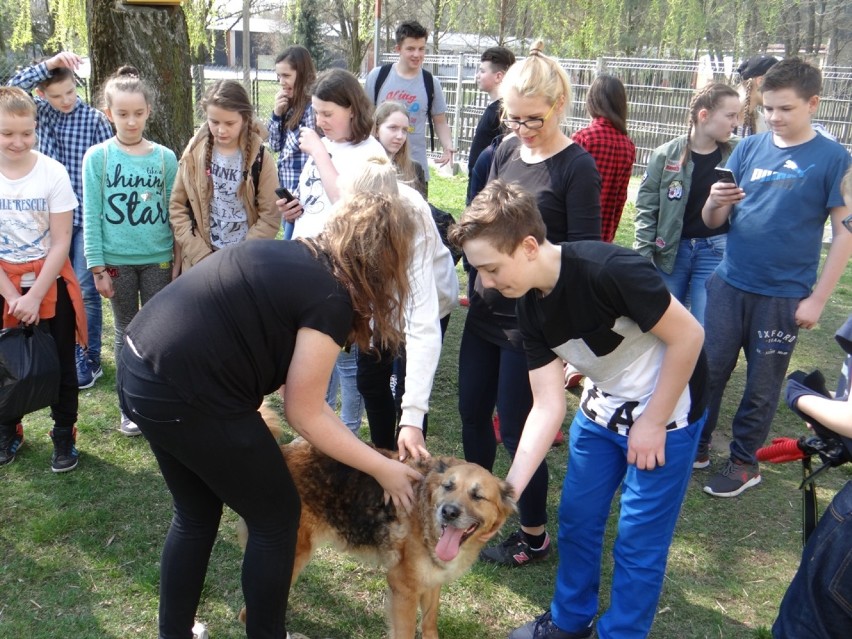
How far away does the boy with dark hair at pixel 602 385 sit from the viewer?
95.5 inches

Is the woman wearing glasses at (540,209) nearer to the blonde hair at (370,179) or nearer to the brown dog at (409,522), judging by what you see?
the brown dog at (409,522)

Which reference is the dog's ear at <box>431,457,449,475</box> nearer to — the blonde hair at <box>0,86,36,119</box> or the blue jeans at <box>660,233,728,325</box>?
the blue jeans at <box>660,233,728,325</box>

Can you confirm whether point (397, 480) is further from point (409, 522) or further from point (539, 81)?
point (539, 81)

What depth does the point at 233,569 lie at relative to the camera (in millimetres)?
3426

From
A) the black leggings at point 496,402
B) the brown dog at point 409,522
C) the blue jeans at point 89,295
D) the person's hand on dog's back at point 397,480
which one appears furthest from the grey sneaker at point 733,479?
the blue jeans at point 89,295

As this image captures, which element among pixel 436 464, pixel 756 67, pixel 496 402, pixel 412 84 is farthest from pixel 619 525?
pixel 412 84

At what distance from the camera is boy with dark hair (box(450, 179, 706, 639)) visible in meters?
2.43

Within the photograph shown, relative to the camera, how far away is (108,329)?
6254 millimetres

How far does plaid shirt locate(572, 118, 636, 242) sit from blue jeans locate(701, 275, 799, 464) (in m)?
0.98

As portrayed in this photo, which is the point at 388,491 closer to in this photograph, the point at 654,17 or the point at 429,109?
the point at 429,109

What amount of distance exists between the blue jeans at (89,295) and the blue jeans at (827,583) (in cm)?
438

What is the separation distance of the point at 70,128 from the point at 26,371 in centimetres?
223

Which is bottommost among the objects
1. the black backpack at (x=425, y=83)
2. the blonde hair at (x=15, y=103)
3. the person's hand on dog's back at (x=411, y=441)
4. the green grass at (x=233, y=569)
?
the green grass at (x=233, y=569)

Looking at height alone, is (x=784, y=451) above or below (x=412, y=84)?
below
